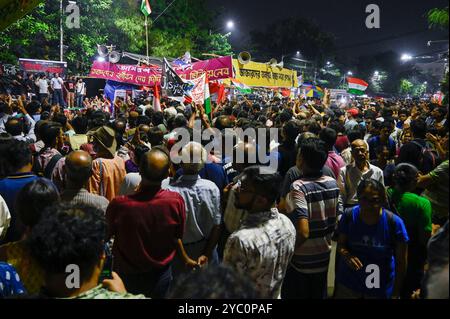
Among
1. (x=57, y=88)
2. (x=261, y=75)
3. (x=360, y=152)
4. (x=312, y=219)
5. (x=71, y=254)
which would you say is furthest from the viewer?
(x=57, y=88)

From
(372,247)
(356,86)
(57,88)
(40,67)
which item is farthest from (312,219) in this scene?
(40,67)

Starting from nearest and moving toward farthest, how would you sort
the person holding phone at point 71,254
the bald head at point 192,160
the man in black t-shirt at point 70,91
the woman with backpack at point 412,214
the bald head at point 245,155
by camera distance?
the person holding phone at point 71,254
the woman with backpack at point 412,214
the bald head at point 192,160
the bald head at point 245,155
the man in black t-shirt at point 70,91

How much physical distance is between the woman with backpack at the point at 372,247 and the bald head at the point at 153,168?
154 centimetres

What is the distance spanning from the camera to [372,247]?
10.2ft

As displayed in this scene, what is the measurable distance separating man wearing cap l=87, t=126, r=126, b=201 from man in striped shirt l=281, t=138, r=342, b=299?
2035 mm

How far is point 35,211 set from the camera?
108 inches

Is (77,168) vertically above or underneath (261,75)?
underneath

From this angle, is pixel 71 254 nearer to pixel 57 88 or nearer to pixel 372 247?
pixel 372 247

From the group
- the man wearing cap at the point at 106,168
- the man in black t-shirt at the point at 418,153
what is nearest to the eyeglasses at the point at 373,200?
the man in black t-shirt at the point at 418,153

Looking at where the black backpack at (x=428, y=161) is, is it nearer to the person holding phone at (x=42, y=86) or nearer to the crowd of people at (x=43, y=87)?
the crowd of people at (x=43, y=87)

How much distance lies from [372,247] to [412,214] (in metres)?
0.64

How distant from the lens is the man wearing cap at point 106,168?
430 cm

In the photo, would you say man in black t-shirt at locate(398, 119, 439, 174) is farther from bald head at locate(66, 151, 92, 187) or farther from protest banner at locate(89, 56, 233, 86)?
protest banner at locate(89, 56, 233, 86)

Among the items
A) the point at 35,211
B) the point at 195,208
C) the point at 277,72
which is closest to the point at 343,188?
the point at 195,208
